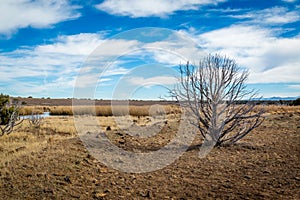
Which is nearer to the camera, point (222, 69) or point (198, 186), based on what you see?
point (198, 186)

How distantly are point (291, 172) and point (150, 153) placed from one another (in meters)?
3.47

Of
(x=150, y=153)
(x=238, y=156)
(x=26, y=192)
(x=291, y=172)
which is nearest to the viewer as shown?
(x=26, y=192)

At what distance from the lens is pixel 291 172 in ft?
19.6

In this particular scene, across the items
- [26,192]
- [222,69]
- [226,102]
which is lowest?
[26,192]

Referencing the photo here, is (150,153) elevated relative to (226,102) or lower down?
lower down

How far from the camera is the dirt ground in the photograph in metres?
5.04

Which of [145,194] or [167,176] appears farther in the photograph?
[167,176]

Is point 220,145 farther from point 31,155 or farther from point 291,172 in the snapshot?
point 31,155

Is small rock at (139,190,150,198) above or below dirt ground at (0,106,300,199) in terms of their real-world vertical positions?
below

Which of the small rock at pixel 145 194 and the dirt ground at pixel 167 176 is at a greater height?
the dirt ground at pixel 167 176

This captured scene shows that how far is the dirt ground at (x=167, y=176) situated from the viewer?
198 inches

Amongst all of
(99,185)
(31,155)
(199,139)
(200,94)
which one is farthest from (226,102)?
(31,155)

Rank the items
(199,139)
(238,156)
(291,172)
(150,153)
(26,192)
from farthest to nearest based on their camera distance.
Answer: (199,139), (150,153), (238,156), (291,172), (26,192)

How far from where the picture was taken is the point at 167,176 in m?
6.00
